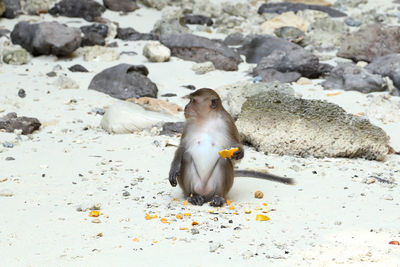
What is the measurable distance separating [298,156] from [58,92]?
3908mm

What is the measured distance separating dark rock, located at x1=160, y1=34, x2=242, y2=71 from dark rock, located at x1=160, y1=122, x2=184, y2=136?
3221mm

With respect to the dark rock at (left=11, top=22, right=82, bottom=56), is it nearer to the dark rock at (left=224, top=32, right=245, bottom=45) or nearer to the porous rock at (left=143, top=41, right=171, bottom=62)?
the porous rock at (left=143, top=41, right=171, bottom=62)

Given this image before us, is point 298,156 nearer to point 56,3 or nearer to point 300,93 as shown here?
point 300,93

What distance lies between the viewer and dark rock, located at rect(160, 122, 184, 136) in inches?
287

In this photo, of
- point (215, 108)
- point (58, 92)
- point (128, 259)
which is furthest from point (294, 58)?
point (128, 259)

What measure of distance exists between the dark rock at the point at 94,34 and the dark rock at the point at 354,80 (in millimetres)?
4208

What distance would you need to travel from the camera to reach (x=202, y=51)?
10.7 m

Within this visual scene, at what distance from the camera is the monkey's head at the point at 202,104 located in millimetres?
4875

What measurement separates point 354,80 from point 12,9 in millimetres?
7208

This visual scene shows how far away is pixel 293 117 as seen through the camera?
6.71 meters

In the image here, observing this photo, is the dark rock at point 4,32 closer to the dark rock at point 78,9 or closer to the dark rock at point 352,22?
the dark rock at point 78,9

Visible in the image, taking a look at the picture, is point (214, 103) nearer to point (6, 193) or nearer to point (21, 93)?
point (6, 193)

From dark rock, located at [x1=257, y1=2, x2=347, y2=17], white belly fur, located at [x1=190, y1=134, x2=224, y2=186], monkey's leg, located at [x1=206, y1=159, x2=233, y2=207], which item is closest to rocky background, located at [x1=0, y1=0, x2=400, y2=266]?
monkey's leg, located at [x1=206, y1=159, x2=233, y2=207]

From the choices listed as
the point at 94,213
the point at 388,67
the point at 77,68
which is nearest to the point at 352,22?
the point at 388,67
